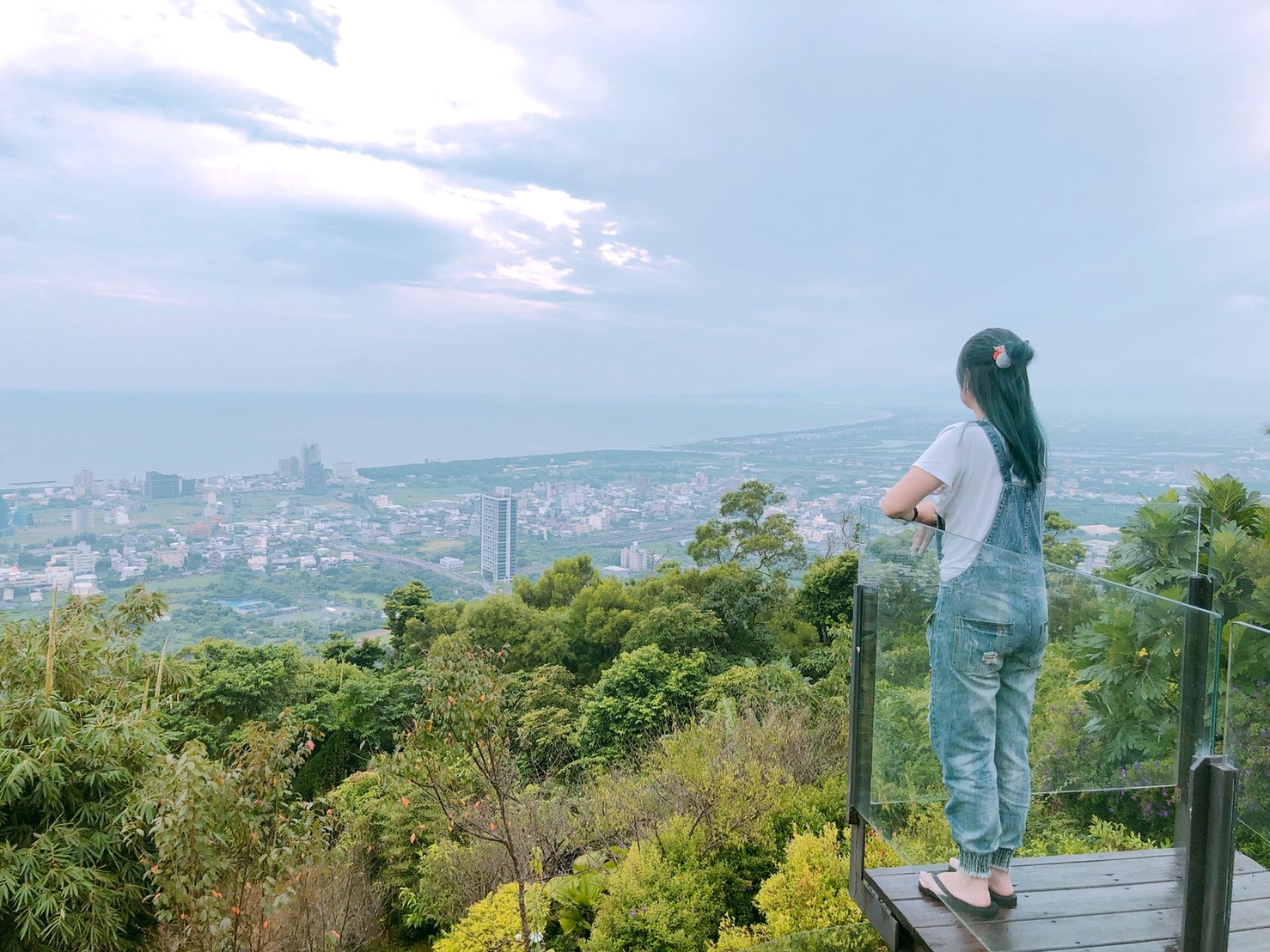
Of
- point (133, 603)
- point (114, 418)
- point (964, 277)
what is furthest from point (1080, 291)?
point (114, 418)

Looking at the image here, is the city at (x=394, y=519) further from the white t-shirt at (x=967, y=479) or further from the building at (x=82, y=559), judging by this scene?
the white t-shirt at (x=967, y=479)

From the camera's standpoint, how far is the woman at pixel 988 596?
63.9 inches

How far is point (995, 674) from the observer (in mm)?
1654

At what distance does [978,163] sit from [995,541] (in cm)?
5549

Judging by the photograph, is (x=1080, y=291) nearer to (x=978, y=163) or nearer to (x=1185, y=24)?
(x=978, y=163)

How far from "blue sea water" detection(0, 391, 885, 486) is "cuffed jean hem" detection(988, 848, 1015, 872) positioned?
4934 centimetres

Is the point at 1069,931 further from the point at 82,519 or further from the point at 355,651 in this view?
the point at 82,519

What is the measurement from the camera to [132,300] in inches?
1965

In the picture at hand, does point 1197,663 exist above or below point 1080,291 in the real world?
below

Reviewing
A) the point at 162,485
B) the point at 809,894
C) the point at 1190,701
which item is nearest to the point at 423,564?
the point at 162,485

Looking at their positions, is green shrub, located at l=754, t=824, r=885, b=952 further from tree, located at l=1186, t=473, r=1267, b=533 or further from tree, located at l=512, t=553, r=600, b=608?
tree, located at l=512, t=553, r=600, b=608

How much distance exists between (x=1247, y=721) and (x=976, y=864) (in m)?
0.65

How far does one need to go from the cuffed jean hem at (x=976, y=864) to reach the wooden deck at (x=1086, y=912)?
0.28 feet

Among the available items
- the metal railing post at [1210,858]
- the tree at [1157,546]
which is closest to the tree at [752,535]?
the tree at [1157,546]
